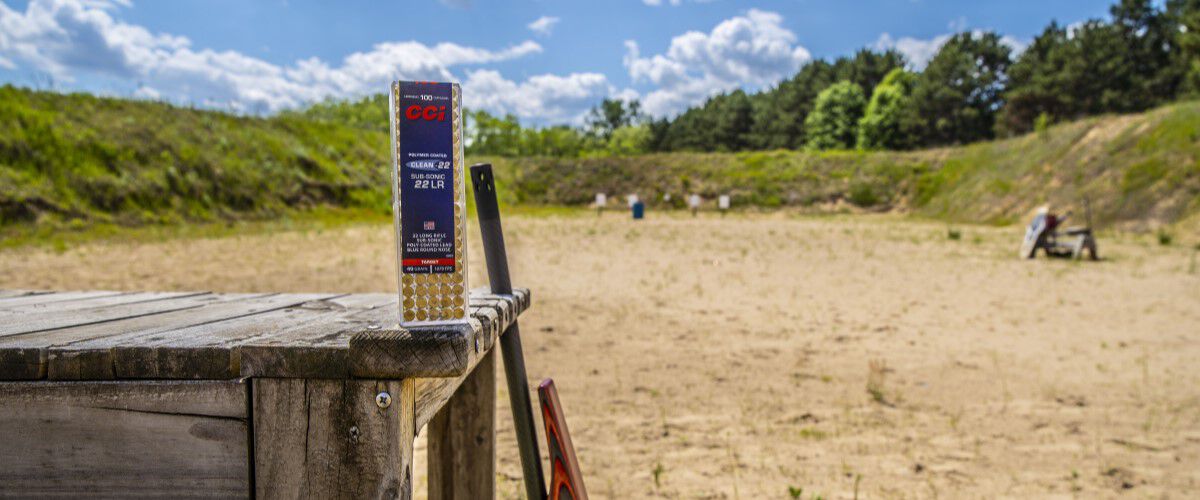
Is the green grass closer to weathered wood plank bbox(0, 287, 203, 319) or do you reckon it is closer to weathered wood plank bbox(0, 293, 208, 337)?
weathered wood plank bbox(0, 287, 203, 319)

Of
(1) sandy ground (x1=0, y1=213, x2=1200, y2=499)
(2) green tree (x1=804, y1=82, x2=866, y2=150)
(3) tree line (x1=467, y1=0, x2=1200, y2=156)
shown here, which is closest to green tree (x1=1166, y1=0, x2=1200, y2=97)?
(3) tree line (x1=467, y1=0, x2=1200, y2=156)

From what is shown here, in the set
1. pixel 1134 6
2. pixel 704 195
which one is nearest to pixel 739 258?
pixel 704 195

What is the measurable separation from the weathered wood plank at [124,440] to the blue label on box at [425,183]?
374 mm

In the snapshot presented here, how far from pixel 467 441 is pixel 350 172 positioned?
29075 millimetres

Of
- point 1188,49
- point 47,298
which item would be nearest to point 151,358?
point 47,298

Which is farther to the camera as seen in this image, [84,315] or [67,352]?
[84,315]

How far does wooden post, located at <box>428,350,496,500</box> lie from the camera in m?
2.21

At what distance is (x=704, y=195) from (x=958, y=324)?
32.1 meters

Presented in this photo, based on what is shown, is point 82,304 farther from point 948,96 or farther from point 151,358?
point 948,96

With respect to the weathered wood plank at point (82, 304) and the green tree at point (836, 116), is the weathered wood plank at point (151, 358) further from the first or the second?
the green tree at point (836, 116)

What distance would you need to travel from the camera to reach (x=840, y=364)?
19.4 ft

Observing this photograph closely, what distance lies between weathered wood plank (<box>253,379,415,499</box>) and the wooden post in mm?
926

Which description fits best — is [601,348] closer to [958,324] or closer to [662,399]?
[662,399]

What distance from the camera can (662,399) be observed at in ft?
16.4
